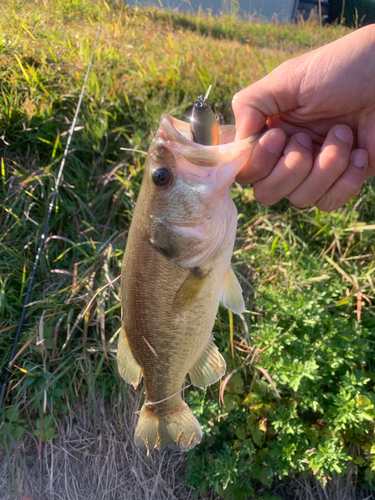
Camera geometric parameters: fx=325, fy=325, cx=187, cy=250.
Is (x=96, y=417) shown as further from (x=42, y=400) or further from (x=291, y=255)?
(x=291, y=255)

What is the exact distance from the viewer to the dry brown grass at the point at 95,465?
255 centimetres

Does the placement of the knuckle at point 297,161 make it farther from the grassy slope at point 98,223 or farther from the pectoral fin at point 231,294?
the grassy slope at point 98,223

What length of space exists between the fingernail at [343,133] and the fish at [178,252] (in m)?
0.44

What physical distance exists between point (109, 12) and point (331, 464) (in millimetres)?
5974

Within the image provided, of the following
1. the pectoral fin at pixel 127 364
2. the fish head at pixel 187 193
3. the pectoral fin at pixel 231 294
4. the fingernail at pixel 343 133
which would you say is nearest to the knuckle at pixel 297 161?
the fingernail at pixel 343 133

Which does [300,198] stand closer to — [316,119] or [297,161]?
[297,161]

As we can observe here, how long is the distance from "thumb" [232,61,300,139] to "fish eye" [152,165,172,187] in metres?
0.53

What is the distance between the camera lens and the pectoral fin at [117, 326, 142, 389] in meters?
1.64

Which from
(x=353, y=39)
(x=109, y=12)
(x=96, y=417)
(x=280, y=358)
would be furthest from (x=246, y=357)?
(x=109, y=12)

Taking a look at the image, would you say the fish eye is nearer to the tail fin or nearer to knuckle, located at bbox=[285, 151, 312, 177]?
knuckle, located at bbox=[285, 151, 312, 177]

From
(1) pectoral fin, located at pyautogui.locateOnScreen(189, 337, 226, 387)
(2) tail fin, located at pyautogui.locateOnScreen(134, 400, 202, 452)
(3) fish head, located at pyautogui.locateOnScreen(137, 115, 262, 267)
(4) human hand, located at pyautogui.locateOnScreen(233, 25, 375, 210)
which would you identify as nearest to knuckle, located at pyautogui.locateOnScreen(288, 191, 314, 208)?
(4) human hand, located at pyautogui.locateOnScreen(233, 25, 375, 210)

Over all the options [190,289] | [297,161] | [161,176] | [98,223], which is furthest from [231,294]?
[98,223]

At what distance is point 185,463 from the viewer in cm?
261

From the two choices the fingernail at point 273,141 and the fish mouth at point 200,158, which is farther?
the fingernail at point 273,141
